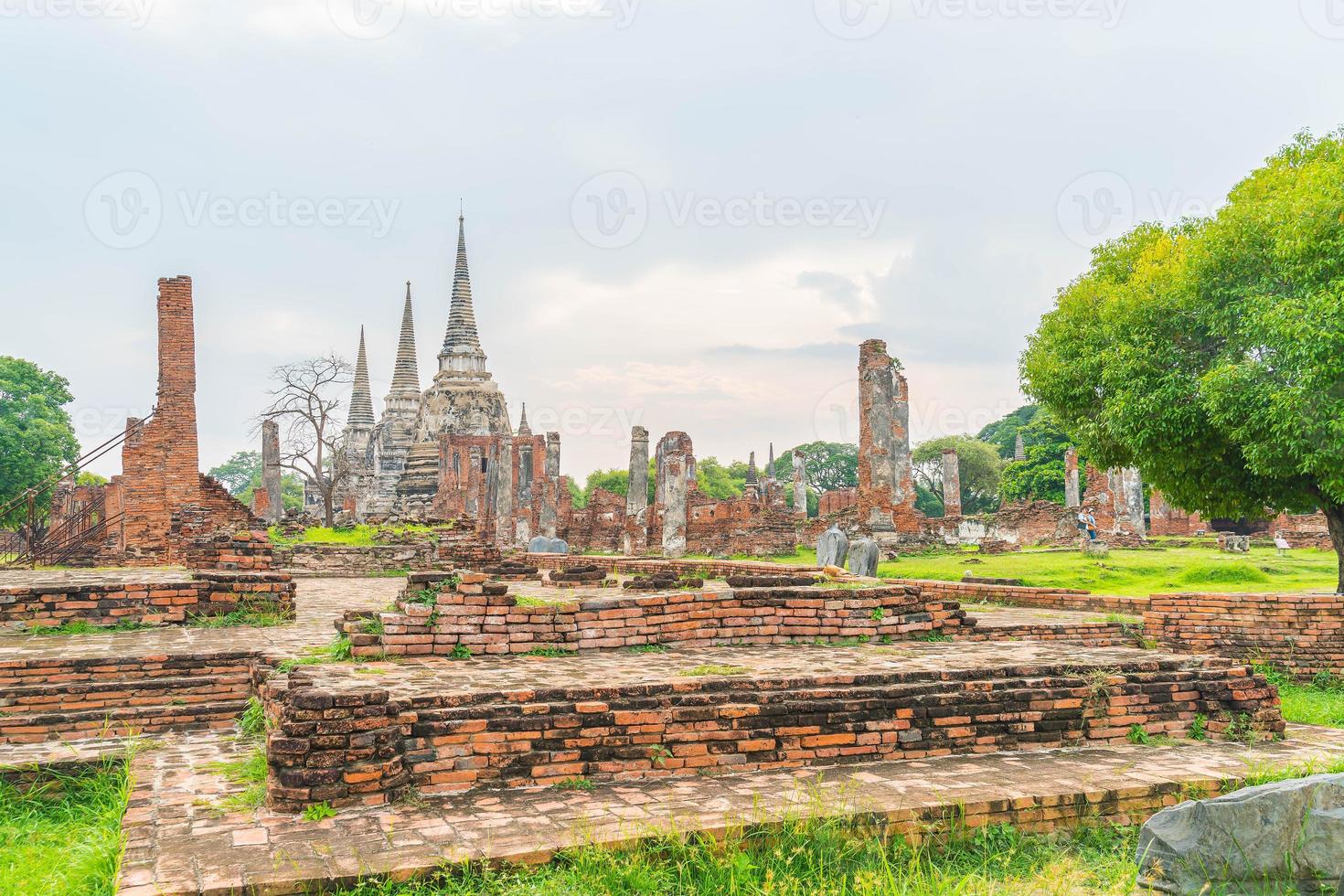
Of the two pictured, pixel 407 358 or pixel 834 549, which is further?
pixel 407 358

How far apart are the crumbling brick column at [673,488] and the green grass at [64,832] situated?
63.6 ft

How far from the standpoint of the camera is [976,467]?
50.0 meters

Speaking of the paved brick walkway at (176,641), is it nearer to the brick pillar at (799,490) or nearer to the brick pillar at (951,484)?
the brick pillar at (951,484)

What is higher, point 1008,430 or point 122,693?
point 1008,430

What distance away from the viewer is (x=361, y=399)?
6297cm

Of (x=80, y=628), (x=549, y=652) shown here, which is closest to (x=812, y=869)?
(x=549, y=652)

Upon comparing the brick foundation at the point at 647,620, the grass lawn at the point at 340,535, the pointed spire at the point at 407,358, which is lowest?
the brick foundation at the point at 647,620

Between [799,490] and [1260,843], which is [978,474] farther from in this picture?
[1260,843]

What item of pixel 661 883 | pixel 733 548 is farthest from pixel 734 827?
pixel 733 548

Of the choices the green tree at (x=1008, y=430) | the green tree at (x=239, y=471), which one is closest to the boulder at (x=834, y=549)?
the green tree at (x=1008, y=430)

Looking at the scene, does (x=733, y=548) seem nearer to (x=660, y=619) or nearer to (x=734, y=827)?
(x=660, y=619)

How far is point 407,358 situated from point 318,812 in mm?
60481

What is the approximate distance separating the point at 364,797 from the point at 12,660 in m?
3.83

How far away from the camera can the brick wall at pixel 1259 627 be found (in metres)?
8.26
